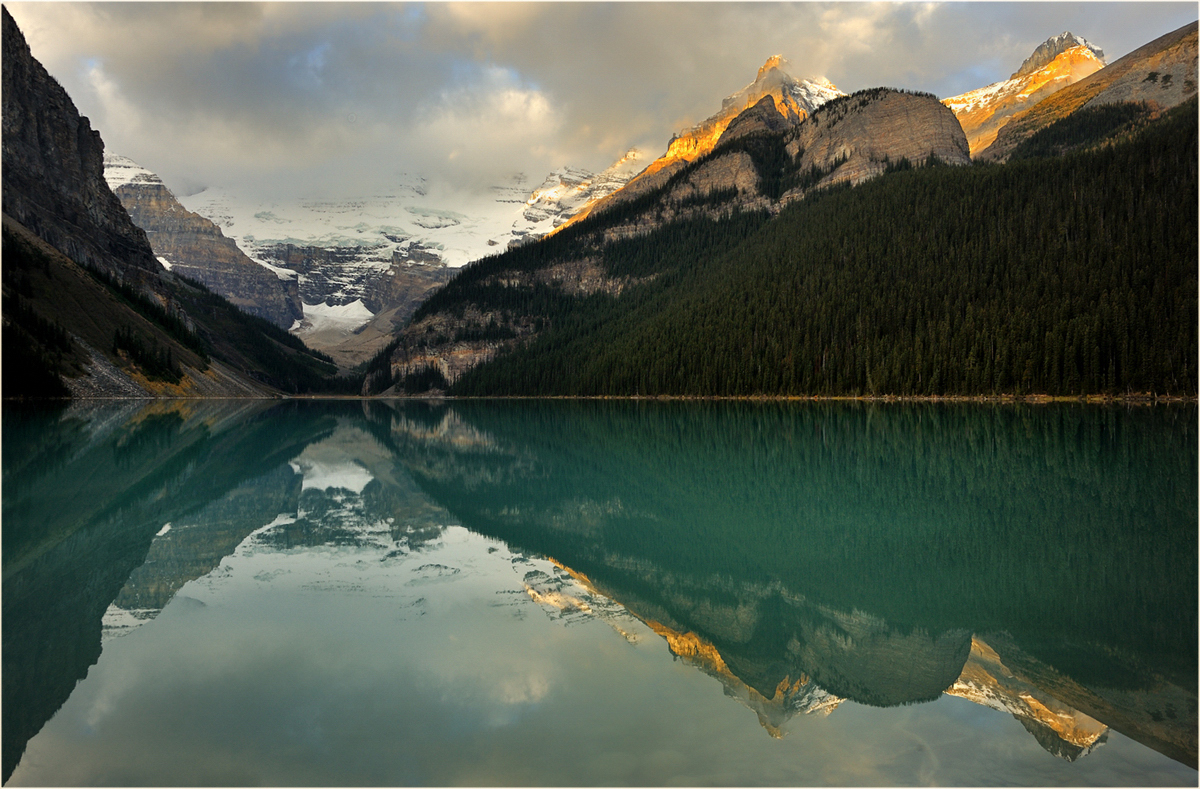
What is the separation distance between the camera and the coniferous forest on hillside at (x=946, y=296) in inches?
2995

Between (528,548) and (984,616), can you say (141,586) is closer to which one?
(528,548)

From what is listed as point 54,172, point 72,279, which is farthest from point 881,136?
point 54,172

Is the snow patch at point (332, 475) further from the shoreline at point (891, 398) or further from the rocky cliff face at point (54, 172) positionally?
the rocky cliff face at point (54, 172)

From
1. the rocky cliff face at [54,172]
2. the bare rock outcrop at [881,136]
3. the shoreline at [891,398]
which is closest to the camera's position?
the shoreline at [891,398]

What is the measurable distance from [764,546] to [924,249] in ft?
369

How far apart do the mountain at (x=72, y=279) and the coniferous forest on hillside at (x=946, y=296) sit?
237 feet

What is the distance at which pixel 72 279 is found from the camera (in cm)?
10988

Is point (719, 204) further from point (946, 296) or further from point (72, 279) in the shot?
point (72, 279)

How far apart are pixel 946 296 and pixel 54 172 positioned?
174 metres

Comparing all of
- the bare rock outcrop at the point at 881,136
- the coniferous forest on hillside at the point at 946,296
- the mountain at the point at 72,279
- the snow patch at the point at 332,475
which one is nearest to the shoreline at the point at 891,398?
the coniferous forest on hillside at the point at 946,296

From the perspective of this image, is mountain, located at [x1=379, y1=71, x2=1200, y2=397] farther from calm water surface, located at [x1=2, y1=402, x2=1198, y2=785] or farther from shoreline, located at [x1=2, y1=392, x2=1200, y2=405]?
calm water surface, located at [x1=2, y1=402, x2=1198, y2=785]

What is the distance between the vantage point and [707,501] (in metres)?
19.8

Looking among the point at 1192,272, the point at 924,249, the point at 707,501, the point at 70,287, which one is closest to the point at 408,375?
the point at 70,287

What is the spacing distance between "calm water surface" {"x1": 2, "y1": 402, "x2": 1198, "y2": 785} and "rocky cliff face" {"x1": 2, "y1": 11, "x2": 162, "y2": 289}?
147 meters
